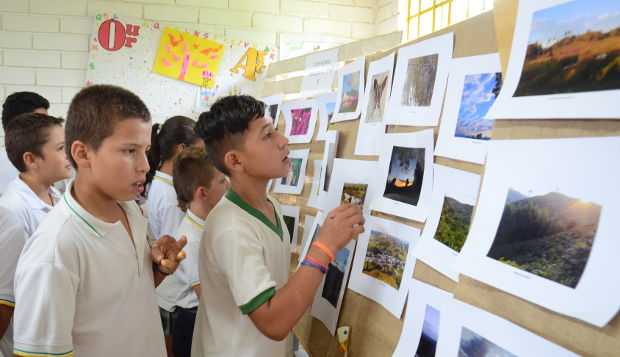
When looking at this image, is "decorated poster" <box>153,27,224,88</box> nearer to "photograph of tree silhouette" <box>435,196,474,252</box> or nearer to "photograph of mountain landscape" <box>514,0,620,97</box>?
"photograph of tree silhouette" <box>435,196,474,252</box>

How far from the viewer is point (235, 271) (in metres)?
0.97

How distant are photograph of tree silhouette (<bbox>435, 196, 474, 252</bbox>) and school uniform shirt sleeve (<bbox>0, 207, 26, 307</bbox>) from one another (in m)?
1.15

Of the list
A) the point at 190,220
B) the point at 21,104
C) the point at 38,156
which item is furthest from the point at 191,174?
the point at 21,104

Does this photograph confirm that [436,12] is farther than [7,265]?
Yes

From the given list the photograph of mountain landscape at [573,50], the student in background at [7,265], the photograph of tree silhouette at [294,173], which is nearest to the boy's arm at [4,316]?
the student in background at [7,265]

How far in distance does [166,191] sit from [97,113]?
1065 mm

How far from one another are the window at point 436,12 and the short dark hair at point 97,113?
1.98m

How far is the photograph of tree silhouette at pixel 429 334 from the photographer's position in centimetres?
86

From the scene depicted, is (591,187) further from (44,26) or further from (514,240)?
(44,26)

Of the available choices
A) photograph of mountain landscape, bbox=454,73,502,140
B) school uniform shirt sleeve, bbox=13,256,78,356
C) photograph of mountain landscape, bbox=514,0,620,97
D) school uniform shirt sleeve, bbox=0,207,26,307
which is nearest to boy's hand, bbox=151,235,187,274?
school uniform shirt sleeve, bbox=13,256,78,356

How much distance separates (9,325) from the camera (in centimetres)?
137

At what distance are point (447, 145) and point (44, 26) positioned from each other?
3.04 m

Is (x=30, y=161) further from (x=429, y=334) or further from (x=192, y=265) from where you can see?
(x=429, y=334)

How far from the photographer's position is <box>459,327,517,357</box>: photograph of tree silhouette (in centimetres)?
70
